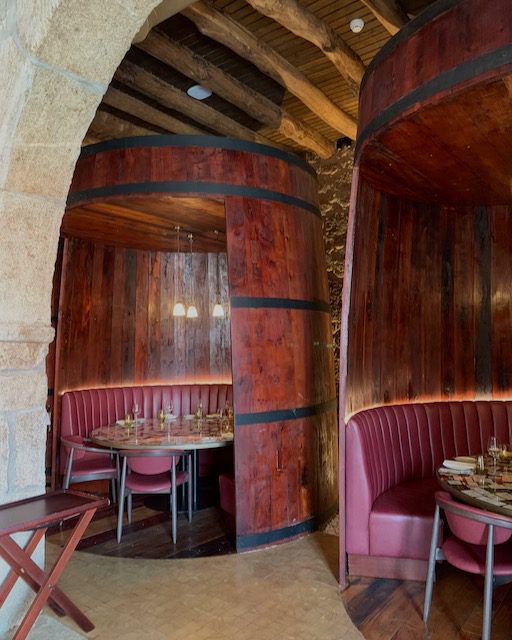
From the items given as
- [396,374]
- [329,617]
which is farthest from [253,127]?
[329,617]

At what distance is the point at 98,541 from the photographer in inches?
151

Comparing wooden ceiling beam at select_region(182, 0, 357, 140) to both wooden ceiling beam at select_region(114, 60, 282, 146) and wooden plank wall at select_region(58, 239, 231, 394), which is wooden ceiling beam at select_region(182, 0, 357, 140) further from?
wooden plank wall at select_region(58, 239, 231, 394)

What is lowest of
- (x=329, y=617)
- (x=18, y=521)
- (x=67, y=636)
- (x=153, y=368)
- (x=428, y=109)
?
(x=329, y=617)

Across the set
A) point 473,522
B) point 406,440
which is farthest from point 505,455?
point 473,522

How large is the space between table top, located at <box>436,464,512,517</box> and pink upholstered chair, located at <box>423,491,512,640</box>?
0.15 feet

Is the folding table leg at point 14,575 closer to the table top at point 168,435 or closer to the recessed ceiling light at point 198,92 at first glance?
the table top at point 168,435

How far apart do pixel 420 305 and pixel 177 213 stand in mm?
2137

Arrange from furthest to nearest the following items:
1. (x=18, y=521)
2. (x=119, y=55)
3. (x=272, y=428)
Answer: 1. (x=272, y=428)
2. (x=119, y=55)
3. (x=18, y=521)

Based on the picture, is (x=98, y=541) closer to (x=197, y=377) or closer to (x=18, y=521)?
(x=18, y=521)

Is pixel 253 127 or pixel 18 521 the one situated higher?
pixel 253 127

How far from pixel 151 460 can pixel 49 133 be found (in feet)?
7.72

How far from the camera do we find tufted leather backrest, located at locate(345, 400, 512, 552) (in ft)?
10.6

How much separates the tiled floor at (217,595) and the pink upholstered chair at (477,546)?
23.0 inches

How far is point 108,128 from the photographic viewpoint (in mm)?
5473
